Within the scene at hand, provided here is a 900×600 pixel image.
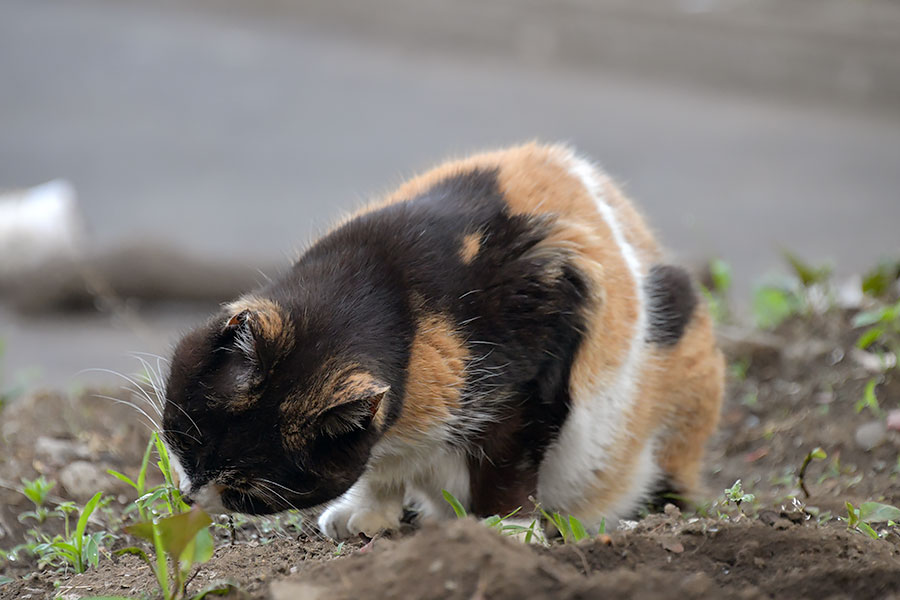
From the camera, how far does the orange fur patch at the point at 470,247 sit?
2914 millimetres

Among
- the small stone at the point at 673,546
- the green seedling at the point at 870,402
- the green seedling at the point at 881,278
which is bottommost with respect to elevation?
the green seedling at the point at 870,402

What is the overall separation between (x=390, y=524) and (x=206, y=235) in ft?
17.2

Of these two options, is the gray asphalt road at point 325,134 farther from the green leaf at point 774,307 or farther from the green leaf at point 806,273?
the green leaf at point 806,273

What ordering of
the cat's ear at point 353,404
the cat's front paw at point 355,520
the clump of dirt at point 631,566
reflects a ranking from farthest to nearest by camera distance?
the cat's front paw at point 355,520
the cat's ear at point 353,404
the clump of dirt at point 631,566

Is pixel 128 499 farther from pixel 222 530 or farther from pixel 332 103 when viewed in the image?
pixel 332 103

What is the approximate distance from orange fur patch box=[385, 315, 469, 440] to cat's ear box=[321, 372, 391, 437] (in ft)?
0.95

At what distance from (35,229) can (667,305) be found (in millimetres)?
5437

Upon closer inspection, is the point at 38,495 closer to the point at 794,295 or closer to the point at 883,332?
the point at 883,332

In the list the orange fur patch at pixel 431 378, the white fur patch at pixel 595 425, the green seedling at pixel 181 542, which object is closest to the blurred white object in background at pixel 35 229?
the white fur patch at pixel 595 425

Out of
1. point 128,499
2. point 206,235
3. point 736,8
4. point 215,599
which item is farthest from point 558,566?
point 736,8

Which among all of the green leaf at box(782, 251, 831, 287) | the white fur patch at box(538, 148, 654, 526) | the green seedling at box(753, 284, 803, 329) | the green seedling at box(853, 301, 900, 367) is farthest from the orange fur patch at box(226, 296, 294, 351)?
the green seedling at box(753, 284, 803, 329)

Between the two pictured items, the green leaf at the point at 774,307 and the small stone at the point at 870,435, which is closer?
the small stone at the point at 870,435

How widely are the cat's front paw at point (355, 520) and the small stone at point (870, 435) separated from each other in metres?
1.85

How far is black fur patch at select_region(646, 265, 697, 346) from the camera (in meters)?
3.47
